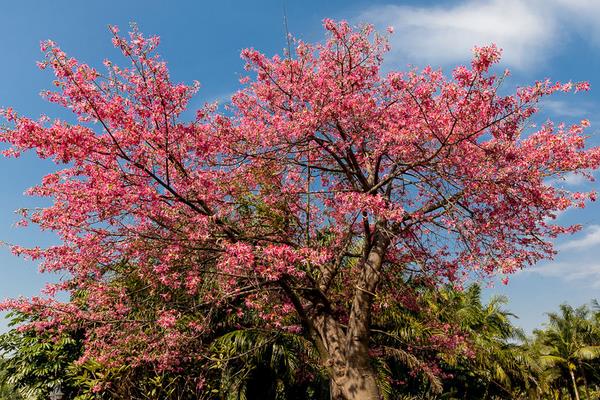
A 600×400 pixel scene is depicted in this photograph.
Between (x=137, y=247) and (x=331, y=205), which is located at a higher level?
(x=331, y=205)

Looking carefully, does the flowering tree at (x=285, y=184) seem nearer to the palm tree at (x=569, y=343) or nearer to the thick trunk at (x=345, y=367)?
the thick trunk at (x=345, y=367)

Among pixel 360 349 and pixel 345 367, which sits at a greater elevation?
pixel 360 349

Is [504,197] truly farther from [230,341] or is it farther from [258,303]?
[230,341]

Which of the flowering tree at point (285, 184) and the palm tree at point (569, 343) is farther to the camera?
the palm tree at point (569, 343)

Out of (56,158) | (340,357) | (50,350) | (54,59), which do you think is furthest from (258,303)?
(50,350)

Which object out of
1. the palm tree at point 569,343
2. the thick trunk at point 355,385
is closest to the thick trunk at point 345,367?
the thick trunk at point 355,385

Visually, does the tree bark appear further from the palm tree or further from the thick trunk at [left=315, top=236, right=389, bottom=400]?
the palm tree

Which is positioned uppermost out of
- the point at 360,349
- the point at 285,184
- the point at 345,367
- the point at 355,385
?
the point at 285,184

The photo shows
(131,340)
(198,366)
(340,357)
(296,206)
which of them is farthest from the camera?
(198,366)

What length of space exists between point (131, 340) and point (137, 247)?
7.14 feet

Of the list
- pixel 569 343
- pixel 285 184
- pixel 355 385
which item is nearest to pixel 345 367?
pixel 355 385

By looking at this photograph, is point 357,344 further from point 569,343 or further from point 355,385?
point 569,343

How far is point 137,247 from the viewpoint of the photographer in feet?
29.4

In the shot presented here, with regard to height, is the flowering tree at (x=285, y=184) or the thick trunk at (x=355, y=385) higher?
the flowering tree at (x=285, y=184)
